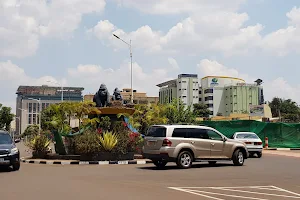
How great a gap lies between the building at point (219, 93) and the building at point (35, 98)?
153ft

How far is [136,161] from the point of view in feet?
69.8

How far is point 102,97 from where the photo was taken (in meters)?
29.2

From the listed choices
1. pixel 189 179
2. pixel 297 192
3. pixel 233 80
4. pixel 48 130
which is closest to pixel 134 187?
pixel 189 179

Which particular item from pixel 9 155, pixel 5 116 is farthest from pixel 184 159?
pixel 5 116

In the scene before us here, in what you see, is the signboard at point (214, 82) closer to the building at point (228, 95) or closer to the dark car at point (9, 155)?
the building at point (228, 95)

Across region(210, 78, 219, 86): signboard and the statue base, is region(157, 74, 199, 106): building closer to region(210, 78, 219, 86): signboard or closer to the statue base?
region(210, 78, 219, 86): signboard

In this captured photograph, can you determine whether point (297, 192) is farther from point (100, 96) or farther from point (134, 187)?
point (100, 96)

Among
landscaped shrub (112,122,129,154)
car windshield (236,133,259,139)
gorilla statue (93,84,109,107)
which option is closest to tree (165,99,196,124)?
gorilla statue (93,84,109,107)

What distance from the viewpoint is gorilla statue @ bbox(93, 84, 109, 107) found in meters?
29.1

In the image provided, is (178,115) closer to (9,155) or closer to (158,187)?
(9,155)

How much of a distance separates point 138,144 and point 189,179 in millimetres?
9595

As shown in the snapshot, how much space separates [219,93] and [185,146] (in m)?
142

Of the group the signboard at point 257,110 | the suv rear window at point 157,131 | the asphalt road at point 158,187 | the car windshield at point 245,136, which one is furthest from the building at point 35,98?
the asphalt road at point 158,187

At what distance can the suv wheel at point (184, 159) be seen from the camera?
17172 mm
